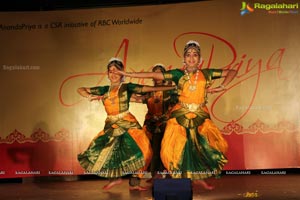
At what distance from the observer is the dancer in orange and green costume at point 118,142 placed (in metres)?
7.37

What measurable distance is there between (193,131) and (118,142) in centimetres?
109

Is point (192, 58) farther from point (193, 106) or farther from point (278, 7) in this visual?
point (278, 7)

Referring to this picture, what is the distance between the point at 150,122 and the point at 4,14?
2839 millimetres

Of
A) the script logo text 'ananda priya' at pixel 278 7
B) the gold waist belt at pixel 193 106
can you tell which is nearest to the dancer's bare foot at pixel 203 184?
the gold waist belt at pixel 193 106

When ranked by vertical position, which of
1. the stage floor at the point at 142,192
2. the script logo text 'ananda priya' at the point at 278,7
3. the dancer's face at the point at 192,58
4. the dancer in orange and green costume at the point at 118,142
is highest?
the script logo text 'ananda priya' at the point at 278,7

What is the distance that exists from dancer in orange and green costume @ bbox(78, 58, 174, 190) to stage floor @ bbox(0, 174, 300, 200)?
23 centimetres

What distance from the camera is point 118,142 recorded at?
7.38 m

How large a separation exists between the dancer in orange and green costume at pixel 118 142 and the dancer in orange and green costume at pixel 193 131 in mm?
338

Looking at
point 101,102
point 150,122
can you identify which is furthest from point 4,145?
point 150,122

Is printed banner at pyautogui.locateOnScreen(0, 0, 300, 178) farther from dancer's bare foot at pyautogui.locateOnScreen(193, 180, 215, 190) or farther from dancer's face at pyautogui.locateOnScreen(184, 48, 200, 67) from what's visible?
dancer's bare foot at pyautogui.locateOnScreen(193, 180, 215, 190)

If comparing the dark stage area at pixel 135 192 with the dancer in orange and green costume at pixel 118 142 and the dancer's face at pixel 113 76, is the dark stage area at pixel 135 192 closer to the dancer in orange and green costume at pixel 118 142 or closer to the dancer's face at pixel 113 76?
the dancer in orange and green costume at pixel 118 142

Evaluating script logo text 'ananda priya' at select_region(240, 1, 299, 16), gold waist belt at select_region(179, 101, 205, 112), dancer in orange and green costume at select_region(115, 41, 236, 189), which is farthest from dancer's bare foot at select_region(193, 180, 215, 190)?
script logo text 'ananda priya' at select_region(240, 1, 299, 16)

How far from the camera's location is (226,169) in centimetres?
766

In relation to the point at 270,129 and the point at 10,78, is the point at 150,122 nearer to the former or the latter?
the point at 270,129
